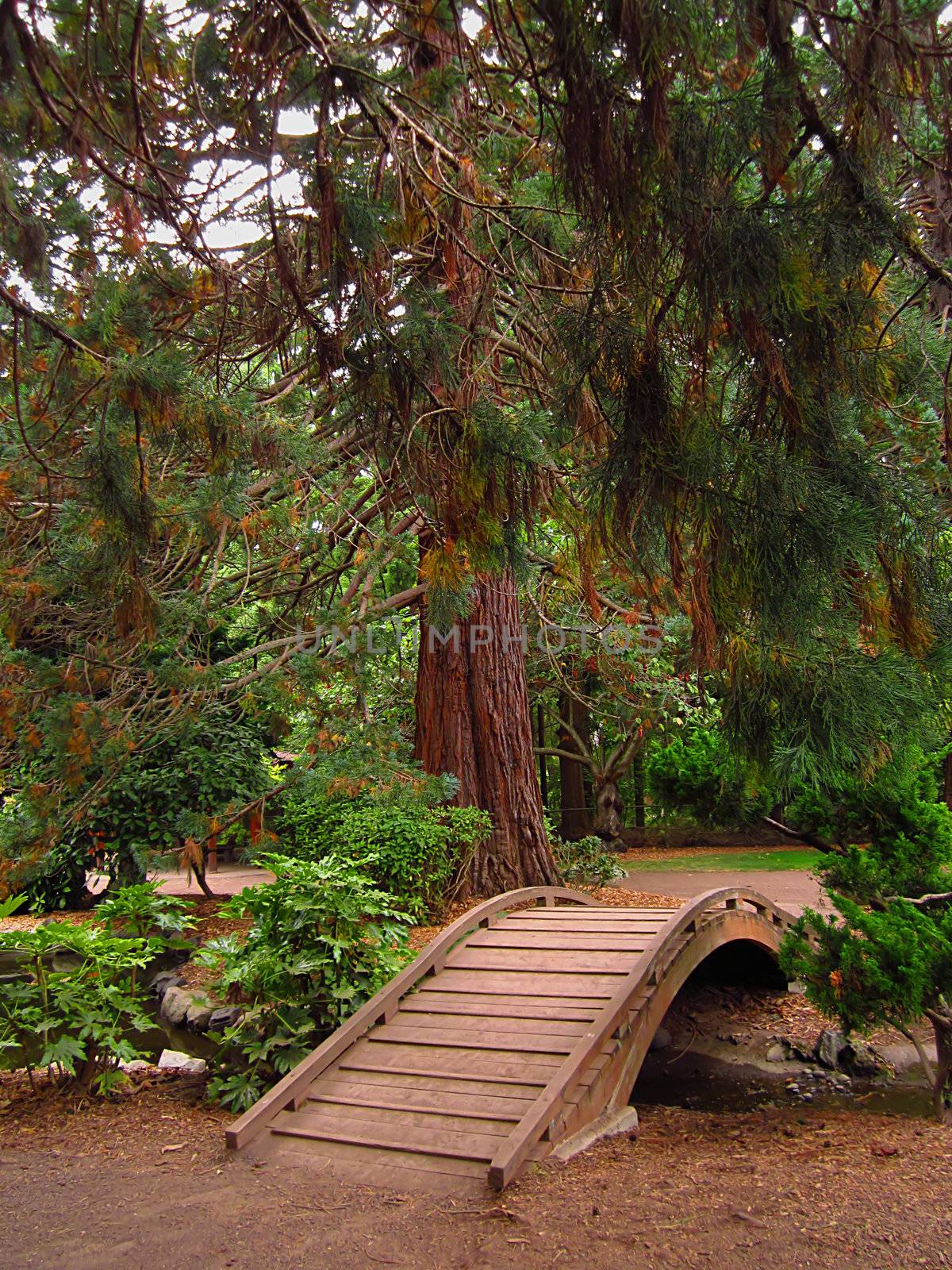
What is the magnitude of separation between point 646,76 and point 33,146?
110 inches

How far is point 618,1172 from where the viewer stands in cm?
460

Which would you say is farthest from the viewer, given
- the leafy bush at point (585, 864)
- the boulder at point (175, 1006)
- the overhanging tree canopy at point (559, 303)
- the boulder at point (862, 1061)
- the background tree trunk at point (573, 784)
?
the background tree trunk at point (573, 784)

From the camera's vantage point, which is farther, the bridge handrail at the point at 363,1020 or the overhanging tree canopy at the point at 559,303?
the bridge handrail at the point at 363,1020

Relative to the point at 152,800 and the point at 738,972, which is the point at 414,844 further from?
the point at 738,972

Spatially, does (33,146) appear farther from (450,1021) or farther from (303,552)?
(450,1021)

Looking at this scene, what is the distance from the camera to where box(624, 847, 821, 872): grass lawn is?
14656 mm

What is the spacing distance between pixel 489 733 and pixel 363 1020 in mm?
3654

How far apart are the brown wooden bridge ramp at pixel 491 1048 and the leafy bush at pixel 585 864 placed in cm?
269

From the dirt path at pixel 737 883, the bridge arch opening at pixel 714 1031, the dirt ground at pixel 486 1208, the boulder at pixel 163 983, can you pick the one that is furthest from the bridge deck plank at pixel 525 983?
the dirt path at pixel 737 883

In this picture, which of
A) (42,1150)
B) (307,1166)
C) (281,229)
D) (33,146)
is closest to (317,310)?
(281,229)

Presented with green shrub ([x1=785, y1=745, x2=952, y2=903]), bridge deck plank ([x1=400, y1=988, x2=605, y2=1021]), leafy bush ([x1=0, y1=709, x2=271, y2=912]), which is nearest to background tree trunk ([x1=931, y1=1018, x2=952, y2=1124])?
green shrub ([x1=785, y1=745, x2=952, y2=903])

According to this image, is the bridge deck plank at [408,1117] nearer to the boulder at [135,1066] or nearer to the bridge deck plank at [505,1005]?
the bridge deck plank at [505,1005]

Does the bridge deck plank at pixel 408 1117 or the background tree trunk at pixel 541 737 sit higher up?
the background tree trunk at pixel 541 737

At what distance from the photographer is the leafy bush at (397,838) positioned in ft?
26.5
